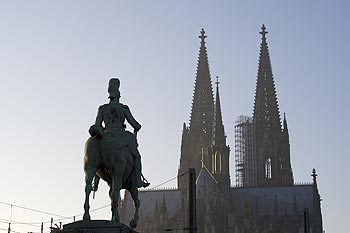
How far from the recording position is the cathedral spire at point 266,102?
83875mm

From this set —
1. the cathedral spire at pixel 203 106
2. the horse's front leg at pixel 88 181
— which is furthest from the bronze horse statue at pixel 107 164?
the cathedral spire at pixel 203 106

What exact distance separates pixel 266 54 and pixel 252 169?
40.7ft

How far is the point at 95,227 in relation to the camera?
12453 mm

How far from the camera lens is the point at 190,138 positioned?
3302 inches

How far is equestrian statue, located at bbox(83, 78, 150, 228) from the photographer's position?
1316 cm

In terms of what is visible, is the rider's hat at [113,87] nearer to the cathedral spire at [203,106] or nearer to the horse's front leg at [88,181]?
the horse's front leg at [88,181]

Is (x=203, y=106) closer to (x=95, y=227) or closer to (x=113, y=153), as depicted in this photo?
(x=113, y=153)

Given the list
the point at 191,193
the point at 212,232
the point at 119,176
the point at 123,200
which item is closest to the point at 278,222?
the point at 212,232

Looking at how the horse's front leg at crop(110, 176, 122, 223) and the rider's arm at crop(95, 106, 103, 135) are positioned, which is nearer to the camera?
the rider's arm at crop(95, 106, 103, 135)

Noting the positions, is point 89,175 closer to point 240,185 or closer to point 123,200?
point 123,200

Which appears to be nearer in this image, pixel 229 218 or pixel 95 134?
pixel 95 134

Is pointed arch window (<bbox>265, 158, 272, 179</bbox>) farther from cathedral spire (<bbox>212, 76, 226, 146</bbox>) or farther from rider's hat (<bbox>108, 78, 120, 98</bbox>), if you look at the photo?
rider's hat (<bbox>108, 78, 120, 98</bbox>)

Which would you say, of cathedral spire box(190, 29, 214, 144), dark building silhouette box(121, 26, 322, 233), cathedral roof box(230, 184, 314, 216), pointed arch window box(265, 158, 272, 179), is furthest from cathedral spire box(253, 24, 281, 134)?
cathedral roof box(230, 184, 314, 216)

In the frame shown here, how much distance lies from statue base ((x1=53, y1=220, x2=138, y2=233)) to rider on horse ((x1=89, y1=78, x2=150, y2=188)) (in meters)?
1.24
